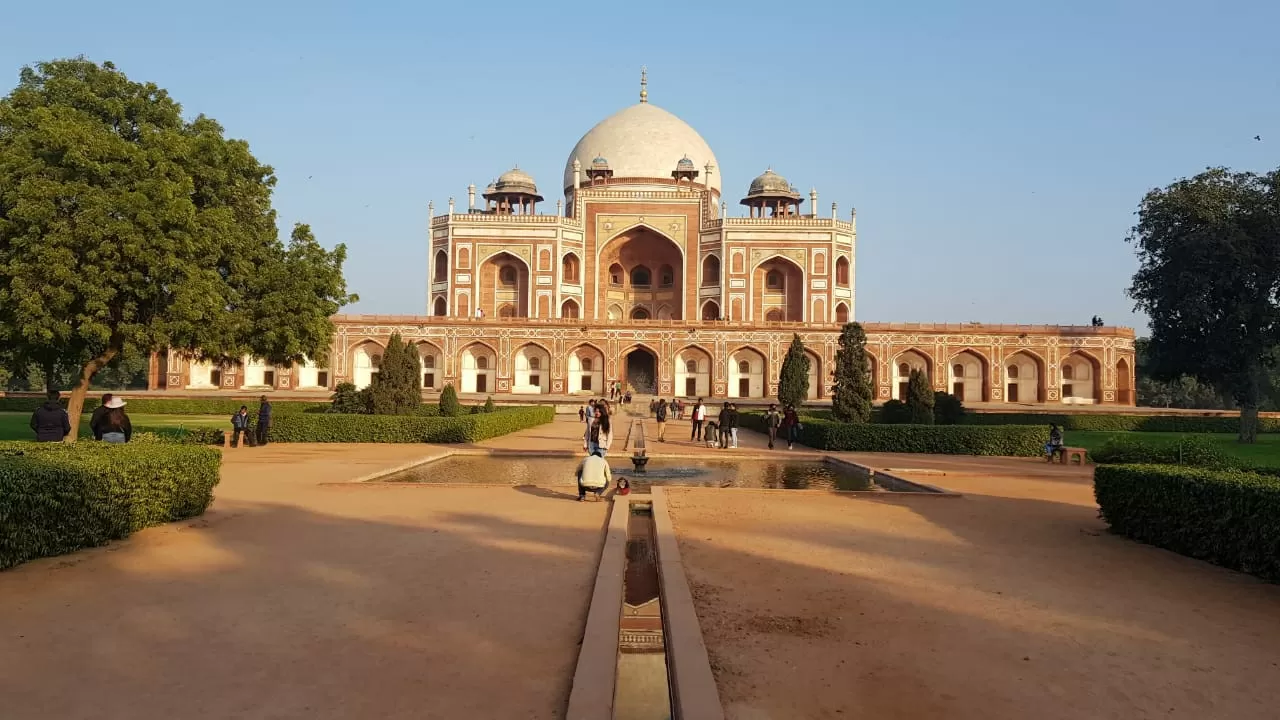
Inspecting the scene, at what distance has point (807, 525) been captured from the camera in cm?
707

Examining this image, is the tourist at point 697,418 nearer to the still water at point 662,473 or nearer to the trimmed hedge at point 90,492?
the still water at point 662,473

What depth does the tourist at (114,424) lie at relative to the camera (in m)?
8.38

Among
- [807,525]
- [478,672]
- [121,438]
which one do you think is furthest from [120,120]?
[478,672]

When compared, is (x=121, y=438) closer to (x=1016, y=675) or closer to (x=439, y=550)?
(x=439, y=550)

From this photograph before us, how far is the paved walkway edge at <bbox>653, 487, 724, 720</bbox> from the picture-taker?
9.65 ft

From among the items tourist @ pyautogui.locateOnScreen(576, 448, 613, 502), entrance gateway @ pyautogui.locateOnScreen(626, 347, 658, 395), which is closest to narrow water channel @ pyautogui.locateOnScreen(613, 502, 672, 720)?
tourist @ pyautogui.locateOnScreen(576, 448, 613, 502)

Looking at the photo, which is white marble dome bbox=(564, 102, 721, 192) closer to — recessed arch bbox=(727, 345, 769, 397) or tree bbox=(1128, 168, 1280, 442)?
recessed arch bbox=(727, 345, 769, 397)

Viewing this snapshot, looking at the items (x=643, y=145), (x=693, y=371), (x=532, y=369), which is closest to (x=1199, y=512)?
(x=693, y=371)

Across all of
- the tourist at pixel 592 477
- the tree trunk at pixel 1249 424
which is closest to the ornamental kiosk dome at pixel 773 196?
the tree trunk at pixel 1249 424

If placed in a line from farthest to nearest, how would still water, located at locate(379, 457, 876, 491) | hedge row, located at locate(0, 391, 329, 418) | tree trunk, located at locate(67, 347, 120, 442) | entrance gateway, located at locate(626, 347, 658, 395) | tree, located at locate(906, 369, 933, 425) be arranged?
entrance gateway, located at locate(626, 347, 658, 395), hedge row, located at locate(0, 391, 329, 418), tree, located at locate(906, 369, 933, 425), tree trunk, located at locate(67, 347, 120, 442), still water, located at locate(379, 457, 876, 491)

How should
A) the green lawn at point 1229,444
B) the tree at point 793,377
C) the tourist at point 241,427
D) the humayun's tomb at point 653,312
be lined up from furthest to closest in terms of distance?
1. the humayun's tomb at point 653,312
2. the tree at point 793,377
3. the tourist at point 241,427
4. the green lawn at point 1229,444

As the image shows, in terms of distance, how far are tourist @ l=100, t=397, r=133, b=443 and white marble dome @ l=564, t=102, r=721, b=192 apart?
118 ft

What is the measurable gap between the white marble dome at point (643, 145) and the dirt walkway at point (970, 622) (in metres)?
37.3

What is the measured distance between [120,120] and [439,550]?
11461mm
